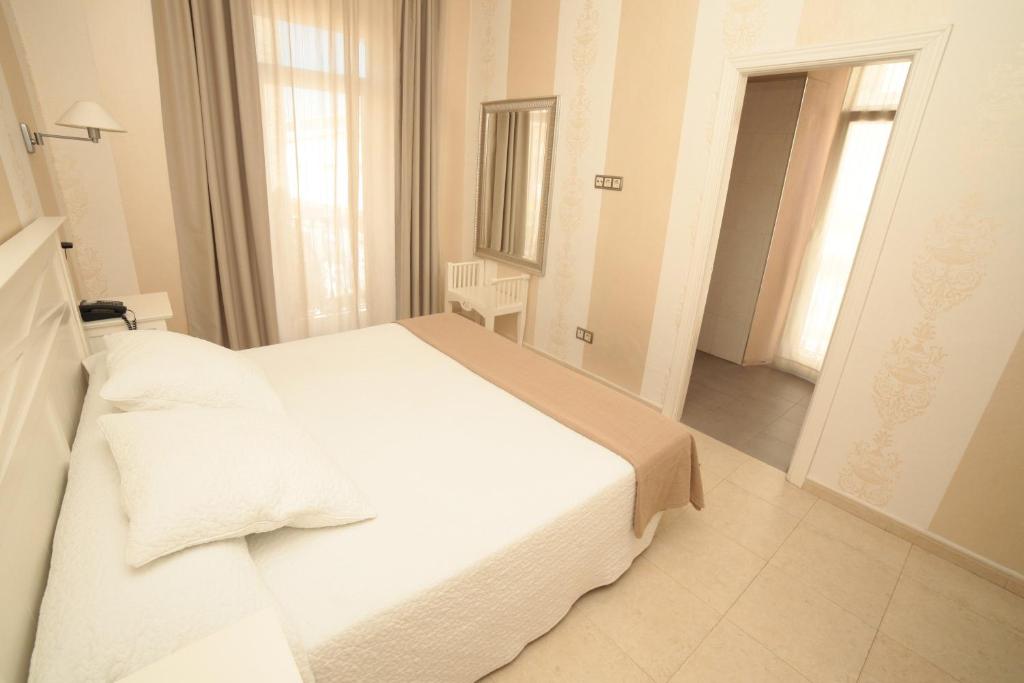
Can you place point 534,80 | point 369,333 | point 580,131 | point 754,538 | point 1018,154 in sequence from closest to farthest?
1. point 1018,154
2. point 754,538
3. point 369,333
4. point 580,131
5. point 534,80

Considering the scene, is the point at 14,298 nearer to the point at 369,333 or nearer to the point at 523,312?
the point at 369,333

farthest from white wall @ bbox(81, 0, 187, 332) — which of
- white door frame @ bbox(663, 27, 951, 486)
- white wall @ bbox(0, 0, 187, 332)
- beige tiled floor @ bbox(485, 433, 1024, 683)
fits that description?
white door frame @ bbox(663, 27, 951, 486)

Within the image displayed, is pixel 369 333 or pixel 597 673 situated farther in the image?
pixel 369 333

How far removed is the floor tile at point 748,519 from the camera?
2.03 metres

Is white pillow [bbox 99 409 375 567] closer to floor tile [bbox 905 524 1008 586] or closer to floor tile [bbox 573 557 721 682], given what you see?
floor tile [bbox 573 557 721 682]

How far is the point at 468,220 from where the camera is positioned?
410 cm

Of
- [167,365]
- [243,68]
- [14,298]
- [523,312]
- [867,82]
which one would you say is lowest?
[523,312]

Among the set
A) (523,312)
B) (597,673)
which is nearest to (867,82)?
(523,312)

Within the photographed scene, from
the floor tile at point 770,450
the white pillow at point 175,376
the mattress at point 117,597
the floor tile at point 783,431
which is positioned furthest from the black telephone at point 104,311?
the floor tile at point 783,431

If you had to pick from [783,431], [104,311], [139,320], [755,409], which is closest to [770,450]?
[783,431]

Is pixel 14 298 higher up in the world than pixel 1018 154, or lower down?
lower down

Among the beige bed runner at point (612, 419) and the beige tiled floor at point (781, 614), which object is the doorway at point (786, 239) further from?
the beige bed runner at point (612, 419)

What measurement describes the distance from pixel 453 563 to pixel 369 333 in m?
1.68

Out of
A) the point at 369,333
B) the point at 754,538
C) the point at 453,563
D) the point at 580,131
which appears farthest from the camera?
the point at 580,131
